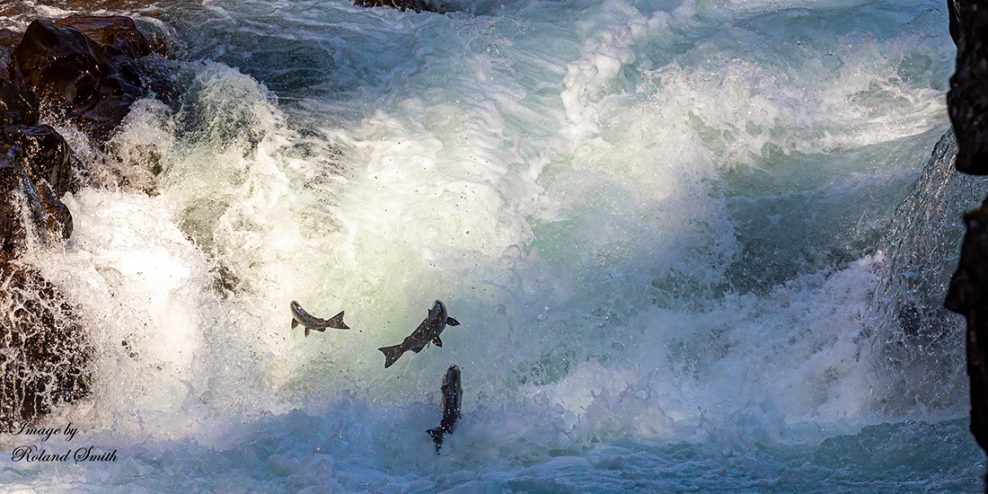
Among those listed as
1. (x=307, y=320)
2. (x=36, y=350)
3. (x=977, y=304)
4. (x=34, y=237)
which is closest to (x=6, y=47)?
(x=34, y=237)

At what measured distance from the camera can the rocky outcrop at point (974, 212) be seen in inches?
54.0

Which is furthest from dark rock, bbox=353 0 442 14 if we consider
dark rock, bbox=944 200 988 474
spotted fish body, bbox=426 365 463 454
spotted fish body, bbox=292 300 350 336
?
dark rock, bbox=944 200 988 474

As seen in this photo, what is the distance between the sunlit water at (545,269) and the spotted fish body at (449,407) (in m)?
0.08

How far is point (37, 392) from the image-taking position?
12.7 ft

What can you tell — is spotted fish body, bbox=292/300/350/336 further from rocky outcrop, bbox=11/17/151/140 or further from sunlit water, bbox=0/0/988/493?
rocky outcrop, bbox=11/17/151/140

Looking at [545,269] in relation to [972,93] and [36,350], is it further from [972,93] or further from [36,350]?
[972,93]

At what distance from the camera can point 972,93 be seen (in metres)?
1.58

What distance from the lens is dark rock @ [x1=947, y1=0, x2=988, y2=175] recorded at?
155cm

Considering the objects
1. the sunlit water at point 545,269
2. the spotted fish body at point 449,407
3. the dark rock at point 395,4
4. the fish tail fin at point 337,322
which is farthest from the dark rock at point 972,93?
the dark rock at point 395,4

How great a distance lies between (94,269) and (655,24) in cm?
401

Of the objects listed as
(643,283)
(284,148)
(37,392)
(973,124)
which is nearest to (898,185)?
(643,283)

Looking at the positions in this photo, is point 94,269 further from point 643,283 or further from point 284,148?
point 643,283

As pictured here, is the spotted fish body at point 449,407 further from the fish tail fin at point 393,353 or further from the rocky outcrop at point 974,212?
the rocky outcrop at point 974,212

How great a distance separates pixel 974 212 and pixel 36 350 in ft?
13.5
